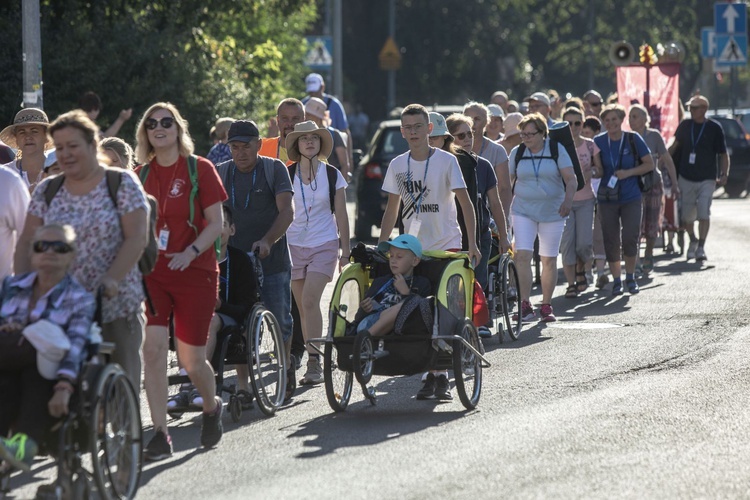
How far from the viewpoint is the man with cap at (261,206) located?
9906 millimetres

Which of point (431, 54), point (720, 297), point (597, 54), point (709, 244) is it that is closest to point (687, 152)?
point (709, 244)

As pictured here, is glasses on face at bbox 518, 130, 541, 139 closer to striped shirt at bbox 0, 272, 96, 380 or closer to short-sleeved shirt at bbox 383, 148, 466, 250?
short-sleeved shirt at bbox 383, 148, 466, 250

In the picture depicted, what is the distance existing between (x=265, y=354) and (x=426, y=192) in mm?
1865

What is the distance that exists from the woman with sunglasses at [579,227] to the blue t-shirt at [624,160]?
16 centimetres

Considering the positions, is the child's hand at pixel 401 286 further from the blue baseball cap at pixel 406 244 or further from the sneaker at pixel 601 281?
the sneaker at pixel 601 281

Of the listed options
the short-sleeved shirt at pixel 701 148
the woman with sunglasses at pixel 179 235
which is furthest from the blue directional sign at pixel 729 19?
the woman with sunglasses at pixel 179 235

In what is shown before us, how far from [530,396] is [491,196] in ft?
8.82

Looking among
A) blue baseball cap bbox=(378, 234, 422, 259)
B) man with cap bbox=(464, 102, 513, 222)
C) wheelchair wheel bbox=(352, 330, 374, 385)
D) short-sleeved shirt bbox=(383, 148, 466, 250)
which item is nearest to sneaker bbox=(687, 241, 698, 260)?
man with cap bbox=(464, 102, 513, 222)

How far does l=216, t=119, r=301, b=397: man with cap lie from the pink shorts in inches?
23.8

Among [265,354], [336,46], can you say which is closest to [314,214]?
[265,354]

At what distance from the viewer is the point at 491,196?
40.5ft

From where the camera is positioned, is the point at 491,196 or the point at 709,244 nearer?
the point at 491,196

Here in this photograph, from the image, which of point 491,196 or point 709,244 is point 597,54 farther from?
point 491,196

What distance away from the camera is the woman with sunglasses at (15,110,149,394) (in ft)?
23.7
